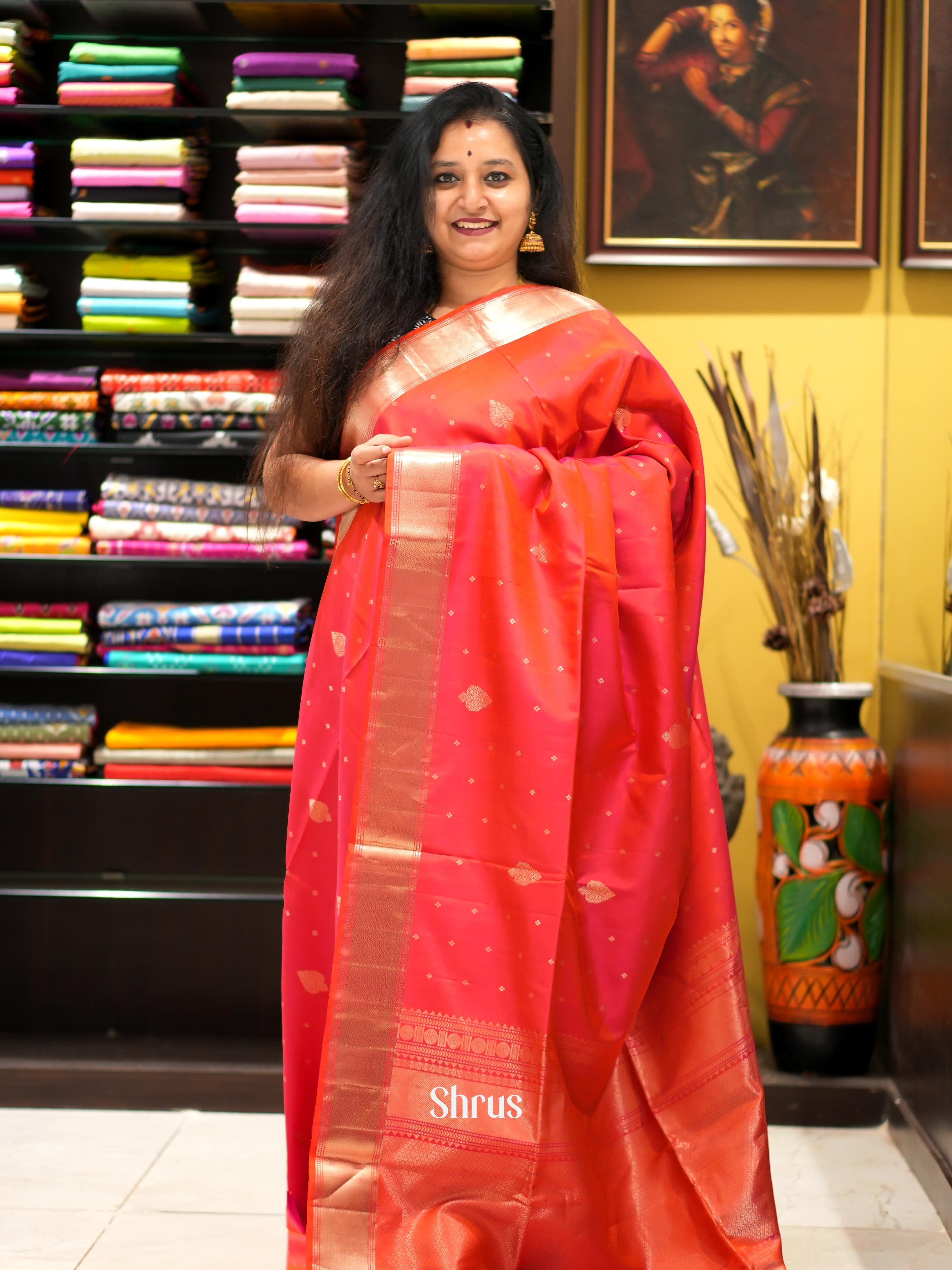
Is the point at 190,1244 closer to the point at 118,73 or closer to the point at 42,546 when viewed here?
the point at 42,546

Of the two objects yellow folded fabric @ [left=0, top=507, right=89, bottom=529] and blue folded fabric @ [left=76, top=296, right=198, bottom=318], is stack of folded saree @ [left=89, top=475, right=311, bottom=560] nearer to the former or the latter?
yellow folded fabric @ [left=0, top=507, right=89, bottom=529]

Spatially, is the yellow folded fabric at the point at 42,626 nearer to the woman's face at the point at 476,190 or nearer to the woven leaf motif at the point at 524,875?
the woman's face at the point at 476,190

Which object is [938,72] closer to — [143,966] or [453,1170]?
[453,1170]

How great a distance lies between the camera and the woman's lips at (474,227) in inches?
71.4

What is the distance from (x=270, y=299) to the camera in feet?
8.81

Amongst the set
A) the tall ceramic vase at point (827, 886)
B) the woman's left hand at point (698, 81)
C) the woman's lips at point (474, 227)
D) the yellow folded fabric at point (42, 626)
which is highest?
the woman's left hand at point (698, 81)

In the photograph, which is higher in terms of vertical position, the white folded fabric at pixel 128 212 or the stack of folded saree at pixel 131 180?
the stack of folded saree at pixel 131 180

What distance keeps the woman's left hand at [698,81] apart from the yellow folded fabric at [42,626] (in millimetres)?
1858

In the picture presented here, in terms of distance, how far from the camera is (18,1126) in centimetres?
251

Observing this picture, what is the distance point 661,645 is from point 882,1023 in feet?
5.01

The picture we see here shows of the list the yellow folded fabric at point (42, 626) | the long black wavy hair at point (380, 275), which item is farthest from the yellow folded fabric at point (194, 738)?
the long black wavy hair at point (380, 275)

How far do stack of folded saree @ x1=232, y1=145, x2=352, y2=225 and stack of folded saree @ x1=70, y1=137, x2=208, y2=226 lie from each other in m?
0.14

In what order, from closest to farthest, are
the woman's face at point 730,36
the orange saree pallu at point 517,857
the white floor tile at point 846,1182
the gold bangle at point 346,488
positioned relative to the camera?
the orange saree pallu at point 517,857 → the gold bangle at point 346,488 → the white floor tile at point 846,1182 → the woman's face at point 730,36

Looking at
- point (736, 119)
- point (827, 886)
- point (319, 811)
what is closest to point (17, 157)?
point (736, 119)
